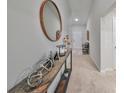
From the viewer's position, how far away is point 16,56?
1031mm

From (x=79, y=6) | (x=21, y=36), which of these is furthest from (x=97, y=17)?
(x=21, y=36)

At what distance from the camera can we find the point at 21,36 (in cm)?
112

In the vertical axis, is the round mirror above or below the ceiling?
below

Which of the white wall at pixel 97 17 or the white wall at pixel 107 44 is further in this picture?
the white wall at pixel 107 44

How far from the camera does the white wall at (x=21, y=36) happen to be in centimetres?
96

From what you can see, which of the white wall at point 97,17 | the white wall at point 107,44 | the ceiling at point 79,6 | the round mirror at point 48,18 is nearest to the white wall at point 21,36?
the round mirror at point 48,18

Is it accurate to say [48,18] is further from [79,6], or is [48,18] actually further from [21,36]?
[79,6]

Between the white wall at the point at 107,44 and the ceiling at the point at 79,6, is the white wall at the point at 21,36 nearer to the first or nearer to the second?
the white wall at the point at 107,44

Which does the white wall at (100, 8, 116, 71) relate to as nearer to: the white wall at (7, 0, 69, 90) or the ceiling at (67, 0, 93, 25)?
the ceiling at (67, 0, 93, 25)

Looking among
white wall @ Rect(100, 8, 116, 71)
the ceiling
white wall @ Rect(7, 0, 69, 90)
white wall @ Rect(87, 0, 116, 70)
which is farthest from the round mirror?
the ceiling

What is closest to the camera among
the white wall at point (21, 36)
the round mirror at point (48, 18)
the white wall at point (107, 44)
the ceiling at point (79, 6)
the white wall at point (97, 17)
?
the white wall at point (21, 36)

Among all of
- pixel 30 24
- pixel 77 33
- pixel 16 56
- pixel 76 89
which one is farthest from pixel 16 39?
pixel 77 33

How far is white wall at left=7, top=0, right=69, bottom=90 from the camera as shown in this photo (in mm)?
955

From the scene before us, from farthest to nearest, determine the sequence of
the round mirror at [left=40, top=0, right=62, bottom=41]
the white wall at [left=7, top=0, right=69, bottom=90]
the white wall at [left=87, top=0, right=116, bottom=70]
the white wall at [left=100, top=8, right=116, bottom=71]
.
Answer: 1. the white wall at [left=100, top=8, right=116, bottom=71]
2. the white wall at [left=87, top=0, right=116, bottom=70]
3. the round mirror at [left=40, top=0, right=62, bottom=41]
4. the white wall at [left=7, top=0, right=69, bottom=90]
